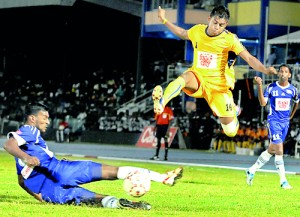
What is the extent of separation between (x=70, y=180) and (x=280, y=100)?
7895 millimetres

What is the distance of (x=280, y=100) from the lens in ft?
60.8

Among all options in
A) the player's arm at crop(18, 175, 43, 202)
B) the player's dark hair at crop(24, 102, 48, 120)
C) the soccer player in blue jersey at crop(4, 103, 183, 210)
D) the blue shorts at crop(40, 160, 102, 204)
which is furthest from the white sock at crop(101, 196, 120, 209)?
the player's dark hair at crop(24, 102, 48, 120)

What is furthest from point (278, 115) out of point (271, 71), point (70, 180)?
point (70, 180)

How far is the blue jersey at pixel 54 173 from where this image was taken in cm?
1163

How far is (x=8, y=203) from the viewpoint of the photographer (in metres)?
12.1

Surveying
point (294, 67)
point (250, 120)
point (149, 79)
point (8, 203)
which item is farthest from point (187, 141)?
point (8, 203)

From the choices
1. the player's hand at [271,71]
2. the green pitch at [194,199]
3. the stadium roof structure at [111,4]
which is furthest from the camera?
the stadium roof structure at [111,4]

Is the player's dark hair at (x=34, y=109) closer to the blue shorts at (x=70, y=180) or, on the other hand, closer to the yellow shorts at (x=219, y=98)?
the blue shorts at (x=70, y=180)

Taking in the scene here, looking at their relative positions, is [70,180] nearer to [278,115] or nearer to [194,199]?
[194,199]

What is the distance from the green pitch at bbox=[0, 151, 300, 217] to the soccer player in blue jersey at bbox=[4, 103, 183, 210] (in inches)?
7.9

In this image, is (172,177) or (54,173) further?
(54,173)

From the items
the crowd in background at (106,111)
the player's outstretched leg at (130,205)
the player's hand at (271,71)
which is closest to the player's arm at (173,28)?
the player's hand at (271,71)

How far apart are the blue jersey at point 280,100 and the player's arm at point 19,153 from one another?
8147mm

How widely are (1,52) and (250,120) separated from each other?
108 feet
